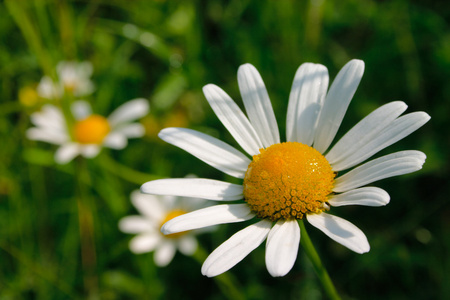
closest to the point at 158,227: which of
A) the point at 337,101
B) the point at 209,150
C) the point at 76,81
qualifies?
the point at 209,150

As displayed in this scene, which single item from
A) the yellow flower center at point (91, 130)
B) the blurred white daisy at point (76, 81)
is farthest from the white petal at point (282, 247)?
the blurred white daisy at point (76, 81)

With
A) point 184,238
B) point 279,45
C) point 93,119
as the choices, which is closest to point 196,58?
point 279,45

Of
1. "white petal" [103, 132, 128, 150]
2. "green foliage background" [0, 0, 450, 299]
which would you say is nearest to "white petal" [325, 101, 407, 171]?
"green foliage background" [0, 0, 450, 299]

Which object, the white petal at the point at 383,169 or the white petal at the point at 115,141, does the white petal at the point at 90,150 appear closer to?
the white petal at the point at 115,141

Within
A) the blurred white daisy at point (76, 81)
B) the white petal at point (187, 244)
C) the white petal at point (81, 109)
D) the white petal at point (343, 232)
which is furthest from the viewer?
the blurred white daisy at point (76, 81)

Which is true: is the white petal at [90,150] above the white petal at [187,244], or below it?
above

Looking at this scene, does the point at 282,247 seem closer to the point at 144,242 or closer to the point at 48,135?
the point at 144,242

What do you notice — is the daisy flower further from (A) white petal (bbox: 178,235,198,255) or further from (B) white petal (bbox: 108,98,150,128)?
(B) white petal (bbox: 108,98,150,128)
